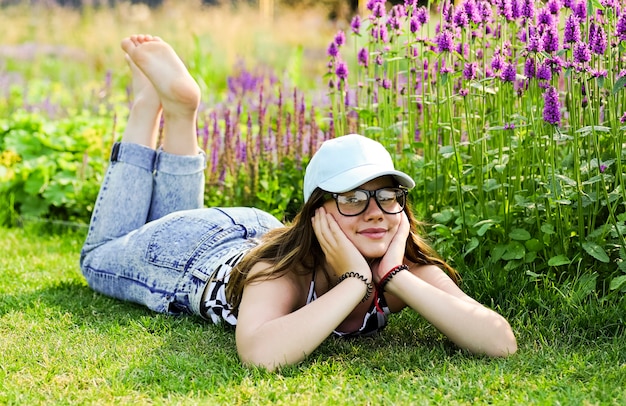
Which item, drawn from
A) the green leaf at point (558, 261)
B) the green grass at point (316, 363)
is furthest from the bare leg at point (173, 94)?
the green leaf at point (558, 261)

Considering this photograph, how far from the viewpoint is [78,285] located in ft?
12.1

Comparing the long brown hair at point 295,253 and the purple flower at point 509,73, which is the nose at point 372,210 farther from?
the purple flower at point 509,73

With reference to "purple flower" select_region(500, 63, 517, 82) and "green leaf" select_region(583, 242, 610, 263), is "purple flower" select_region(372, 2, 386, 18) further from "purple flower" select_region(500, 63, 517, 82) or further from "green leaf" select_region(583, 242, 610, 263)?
"green leaf" select_region(583, 242, 610, 263)

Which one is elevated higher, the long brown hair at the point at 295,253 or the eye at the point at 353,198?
the eye at the point at 353,198

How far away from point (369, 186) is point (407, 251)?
13.3 inches

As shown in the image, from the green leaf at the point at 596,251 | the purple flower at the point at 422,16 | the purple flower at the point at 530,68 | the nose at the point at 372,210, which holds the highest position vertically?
the purple flower at the point at 422,16

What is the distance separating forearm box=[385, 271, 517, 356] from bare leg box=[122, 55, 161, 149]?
1599mm

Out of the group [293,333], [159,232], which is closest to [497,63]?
[293,333]

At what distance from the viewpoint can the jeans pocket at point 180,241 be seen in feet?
10.5

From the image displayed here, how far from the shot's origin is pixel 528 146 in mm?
3252

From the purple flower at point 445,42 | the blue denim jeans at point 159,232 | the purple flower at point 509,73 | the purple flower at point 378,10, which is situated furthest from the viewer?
the purple flower at point 378,10

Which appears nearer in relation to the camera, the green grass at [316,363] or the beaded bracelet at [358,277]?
the green grass at [316,363]

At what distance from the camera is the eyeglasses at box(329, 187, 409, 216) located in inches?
102

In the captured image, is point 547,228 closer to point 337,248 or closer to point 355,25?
point 337,248
